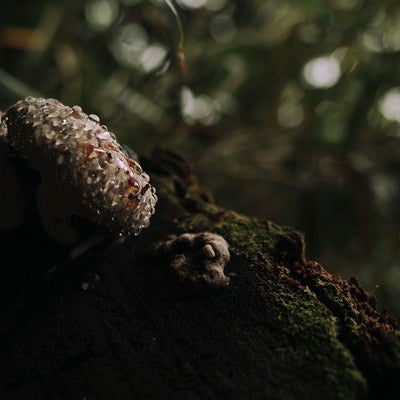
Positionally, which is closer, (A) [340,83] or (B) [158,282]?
(B) [158,282]

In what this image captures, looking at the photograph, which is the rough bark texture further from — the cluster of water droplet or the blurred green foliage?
the blurred green foliage

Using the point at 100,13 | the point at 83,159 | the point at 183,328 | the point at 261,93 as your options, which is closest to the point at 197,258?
the point at 183,328

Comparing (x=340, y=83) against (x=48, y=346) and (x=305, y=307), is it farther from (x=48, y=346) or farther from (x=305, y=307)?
(x=48, y=346)

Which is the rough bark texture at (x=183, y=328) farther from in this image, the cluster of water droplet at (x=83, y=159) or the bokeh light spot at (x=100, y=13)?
the bokeh light spot at (x=100, y=13)

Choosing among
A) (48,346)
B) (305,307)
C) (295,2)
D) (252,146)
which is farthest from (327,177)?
(48,346)

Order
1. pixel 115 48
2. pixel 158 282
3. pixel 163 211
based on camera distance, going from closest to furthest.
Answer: pixel 158 282, pixel 163 211, pixel 115 48
